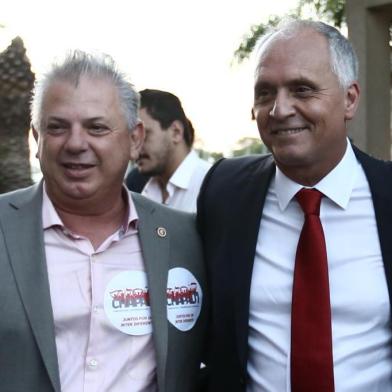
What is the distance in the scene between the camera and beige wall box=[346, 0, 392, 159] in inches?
303

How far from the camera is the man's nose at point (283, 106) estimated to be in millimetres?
2645

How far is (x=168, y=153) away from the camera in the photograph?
5.62m

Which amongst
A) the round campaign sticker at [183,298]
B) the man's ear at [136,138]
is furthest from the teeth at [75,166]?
the round campaign sticker at [183,298]

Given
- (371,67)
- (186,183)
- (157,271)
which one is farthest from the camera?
(371,67)

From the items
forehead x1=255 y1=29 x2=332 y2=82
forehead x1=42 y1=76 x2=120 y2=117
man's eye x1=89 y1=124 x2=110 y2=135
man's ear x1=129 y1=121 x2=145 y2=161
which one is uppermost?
forehead x1=255 y1=29 x2=332 y2=82

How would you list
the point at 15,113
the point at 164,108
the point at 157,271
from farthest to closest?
1. the point at 164,108
2. the point at 15,113
3. the point at 157,271

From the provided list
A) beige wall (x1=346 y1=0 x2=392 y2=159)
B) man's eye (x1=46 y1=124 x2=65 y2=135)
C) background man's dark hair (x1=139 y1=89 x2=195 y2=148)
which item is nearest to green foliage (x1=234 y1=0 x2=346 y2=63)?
beige wall (x1=346 y1=0 x2=392 y2=159)

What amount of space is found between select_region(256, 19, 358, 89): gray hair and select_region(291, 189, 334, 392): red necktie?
1.83 feet

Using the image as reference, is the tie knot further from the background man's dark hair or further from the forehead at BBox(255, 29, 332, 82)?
the background man's dark hair

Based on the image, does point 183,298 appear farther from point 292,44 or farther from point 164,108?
point 164,108

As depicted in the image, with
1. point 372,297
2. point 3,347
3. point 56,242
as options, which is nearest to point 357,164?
point 372,297

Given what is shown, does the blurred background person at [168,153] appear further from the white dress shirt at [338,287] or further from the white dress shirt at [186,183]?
the white dress shirt at [338,287]

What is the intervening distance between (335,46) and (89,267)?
1.14m

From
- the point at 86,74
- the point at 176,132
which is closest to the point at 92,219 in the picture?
the point at 86,74
